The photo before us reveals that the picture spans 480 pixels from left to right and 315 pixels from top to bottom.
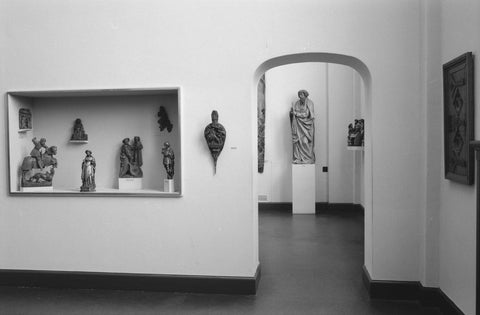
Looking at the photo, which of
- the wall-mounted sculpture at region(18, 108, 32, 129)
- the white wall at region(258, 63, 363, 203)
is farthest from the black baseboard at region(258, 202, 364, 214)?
the wall-mounted sculpture at region(18, 108, 32, 129)

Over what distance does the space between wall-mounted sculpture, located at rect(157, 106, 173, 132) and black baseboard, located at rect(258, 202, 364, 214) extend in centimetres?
607

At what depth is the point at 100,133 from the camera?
5555 mm

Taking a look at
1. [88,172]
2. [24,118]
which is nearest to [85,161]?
[88,172]

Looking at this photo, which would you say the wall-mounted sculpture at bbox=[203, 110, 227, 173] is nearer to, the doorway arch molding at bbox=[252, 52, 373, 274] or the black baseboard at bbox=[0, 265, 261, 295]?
the doorway arch molding at bbox=[252, 52, 373, 274]

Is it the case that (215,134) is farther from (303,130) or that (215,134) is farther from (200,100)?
(303,130)

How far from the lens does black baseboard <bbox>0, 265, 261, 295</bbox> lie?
499 centimetres

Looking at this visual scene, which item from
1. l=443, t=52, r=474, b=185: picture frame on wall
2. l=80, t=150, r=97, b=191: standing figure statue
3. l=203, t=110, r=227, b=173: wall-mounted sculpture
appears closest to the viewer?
l=443, t=52, r=474, b=185: picture frame on wall

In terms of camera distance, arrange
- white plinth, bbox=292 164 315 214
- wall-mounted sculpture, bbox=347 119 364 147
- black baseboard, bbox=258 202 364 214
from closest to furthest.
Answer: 1. wall-mounted sculpture, bbox=347 119 364 147
2. white plinth, bbox=292 164 315 214
3. black baseboard, bbox=258 202 364 214

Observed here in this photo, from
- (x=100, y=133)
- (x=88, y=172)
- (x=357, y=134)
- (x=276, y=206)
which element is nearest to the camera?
(x=88, y=172)

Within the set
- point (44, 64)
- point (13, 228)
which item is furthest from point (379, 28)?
point (13, 228)

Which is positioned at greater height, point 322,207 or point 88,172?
point 88,172

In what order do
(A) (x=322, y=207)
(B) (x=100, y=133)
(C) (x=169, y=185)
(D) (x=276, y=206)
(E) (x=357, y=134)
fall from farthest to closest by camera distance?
1. (D) (x=276, y=206)
2. (A) (x=322, y=207)
3. (E) (x=357, y=134)
4. (B) (x=100, y=133)
5. (C) (x=169, y=185)

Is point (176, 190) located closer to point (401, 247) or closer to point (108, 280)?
point (108, 280)

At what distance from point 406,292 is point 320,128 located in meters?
6.63
